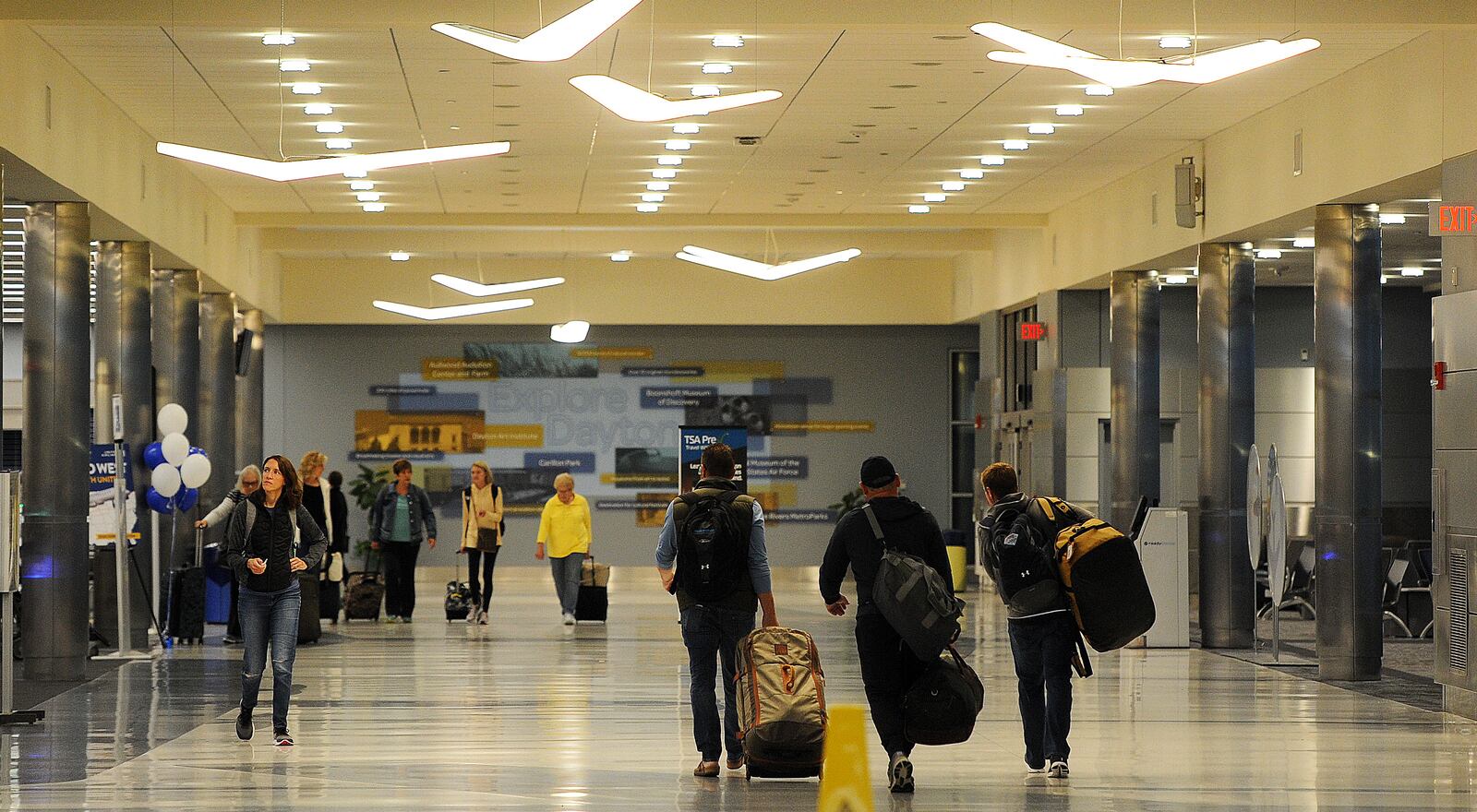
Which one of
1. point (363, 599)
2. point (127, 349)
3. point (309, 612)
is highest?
point (127, 349)

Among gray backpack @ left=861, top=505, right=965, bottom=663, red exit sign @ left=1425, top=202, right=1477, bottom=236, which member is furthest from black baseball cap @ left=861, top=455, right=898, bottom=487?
red exit sign @ left=1425, top=202, right=1477, bottom=236

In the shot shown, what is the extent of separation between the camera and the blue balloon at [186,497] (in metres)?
15.9

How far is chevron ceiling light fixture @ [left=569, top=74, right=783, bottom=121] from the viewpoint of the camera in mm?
Answer: 9039

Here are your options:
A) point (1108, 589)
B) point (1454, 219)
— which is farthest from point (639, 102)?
point (1454, 219)

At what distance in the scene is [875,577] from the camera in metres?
8.07

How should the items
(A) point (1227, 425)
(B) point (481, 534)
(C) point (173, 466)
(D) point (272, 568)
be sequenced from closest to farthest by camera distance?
(D) point (272, 568), (C) point (173, 466), (A) point (1227, 425), (B) point (481, 534)

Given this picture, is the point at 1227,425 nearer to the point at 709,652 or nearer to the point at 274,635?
the point at 709,652

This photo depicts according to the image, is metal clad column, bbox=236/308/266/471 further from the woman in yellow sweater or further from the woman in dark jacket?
the woman in dark jacket

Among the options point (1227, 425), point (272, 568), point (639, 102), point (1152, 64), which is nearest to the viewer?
point (1152, 64)

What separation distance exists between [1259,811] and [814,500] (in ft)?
69.4

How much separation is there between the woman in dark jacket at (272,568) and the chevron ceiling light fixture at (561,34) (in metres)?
2.63

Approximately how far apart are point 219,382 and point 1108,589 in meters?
15.7

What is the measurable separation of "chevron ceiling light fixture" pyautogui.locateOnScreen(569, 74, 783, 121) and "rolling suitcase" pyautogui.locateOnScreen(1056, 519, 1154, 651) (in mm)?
3199

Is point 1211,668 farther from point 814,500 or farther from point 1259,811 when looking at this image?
point 814,500
